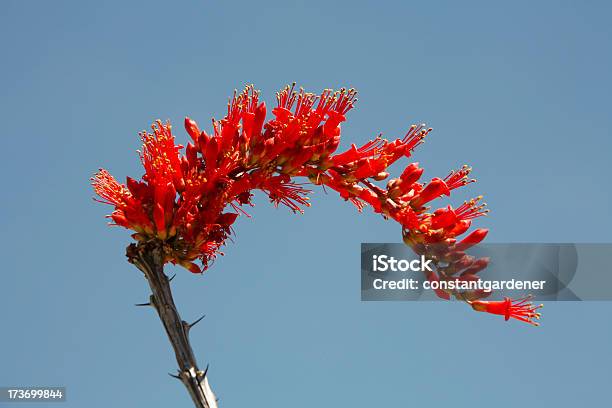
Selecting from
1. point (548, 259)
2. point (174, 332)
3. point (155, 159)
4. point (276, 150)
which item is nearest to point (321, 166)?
point (276, 150)

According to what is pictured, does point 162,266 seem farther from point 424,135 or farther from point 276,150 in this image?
point 424,135

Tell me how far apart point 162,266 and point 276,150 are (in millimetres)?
789

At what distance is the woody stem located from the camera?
139 inches

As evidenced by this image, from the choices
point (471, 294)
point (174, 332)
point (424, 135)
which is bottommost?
point (174, 332)

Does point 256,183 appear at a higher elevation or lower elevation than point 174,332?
higher

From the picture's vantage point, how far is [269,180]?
399 centimetres

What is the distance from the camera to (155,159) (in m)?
3.83

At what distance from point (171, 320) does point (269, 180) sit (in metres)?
0.88

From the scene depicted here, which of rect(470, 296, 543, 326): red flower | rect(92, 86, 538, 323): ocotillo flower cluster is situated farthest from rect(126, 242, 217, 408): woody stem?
rect(470, 296, 543, 326): red flower

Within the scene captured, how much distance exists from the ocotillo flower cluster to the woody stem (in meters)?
0.08

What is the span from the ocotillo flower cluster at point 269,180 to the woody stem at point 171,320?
0.08m

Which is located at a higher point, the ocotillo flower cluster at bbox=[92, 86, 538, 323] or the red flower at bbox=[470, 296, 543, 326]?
the ocotillo flower cluster at bbox=[92, 86, 538, 323]

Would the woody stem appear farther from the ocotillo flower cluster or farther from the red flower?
the red flower

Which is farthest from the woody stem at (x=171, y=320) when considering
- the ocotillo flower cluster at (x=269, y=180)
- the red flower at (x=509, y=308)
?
the red flower at (x=509, y=308)
